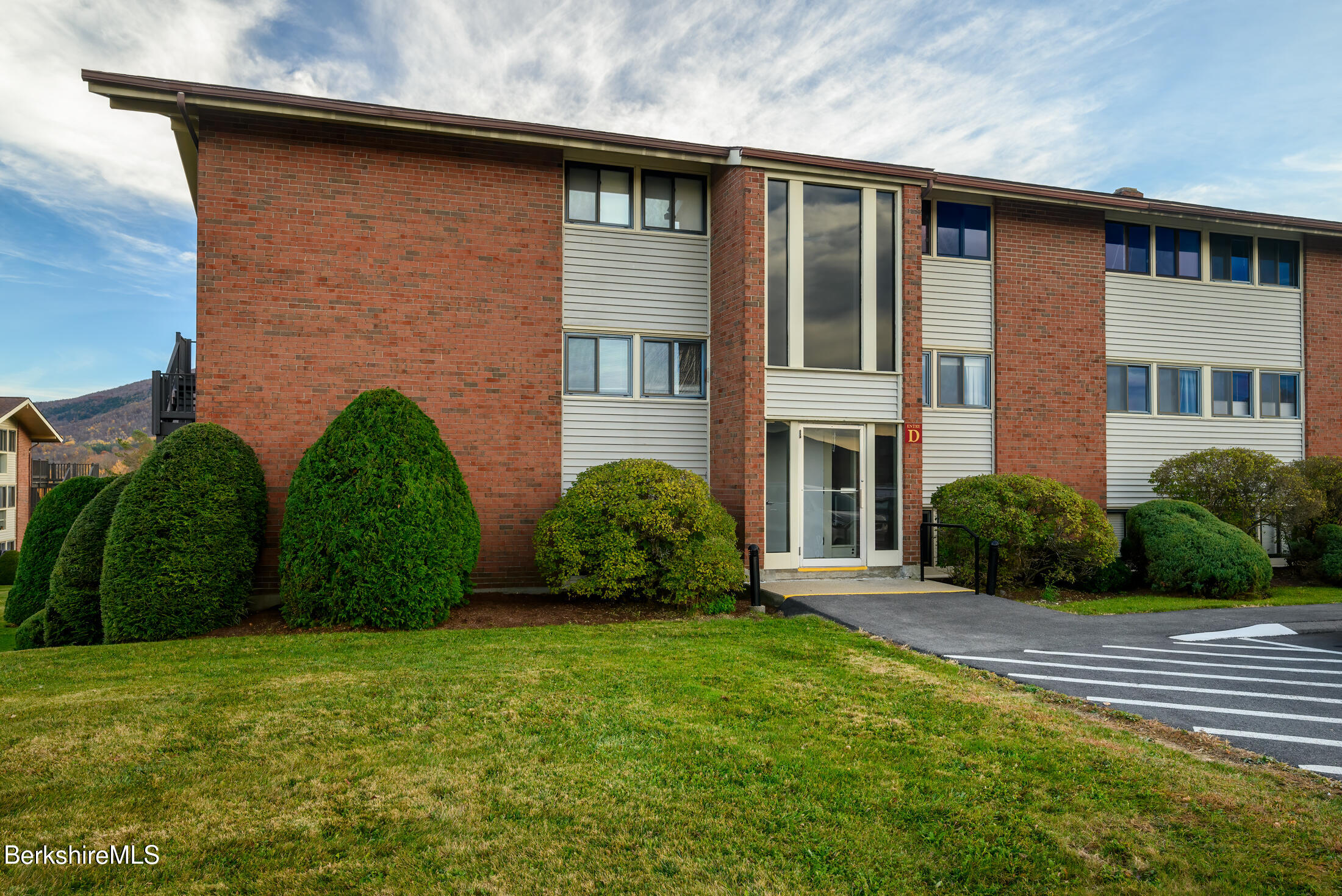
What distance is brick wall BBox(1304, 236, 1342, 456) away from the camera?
15.7 m

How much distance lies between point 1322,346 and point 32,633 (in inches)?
950

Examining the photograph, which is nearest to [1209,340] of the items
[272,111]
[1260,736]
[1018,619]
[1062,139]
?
[1062,139]

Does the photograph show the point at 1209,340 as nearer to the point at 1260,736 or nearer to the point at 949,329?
the point at 949,329

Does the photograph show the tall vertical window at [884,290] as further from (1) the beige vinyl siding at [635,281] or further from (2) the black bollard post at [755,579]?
(2) the black bollard post at [755,579]

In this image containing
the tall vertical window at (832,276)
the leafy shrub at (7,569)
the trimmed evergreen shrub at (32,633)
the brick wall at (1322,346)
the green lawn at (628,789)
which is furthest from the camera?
the leafy shrub at (7,569)

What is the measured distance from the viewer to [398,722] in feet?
16.0

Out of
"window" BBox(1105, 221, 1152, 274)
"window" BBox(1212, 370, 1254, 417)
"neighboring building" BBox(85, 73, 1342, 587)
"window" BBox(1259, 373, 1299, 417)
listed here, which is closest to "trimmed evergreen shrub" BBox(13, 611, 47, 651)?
"neighboring building" BBox(85, 73, 1342, 587)

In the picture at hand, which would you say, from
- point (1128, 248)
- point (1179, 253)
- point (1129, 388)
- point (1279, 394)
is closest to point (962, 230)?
point (1128, 248)

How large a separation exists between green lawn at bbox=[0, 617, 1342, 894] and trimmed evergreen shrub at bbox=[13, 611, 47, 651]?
12.1 ft

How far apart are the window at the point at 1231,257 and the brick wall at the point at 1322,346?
151 cm

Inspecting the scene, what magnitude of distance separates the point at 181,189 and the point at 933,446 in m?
15.0

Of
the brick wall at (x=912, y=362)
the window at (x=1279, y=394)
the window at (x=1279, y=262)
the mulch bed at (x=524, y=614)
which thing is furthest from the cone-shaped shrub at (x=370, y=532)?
the window at (x=1279, y=262)

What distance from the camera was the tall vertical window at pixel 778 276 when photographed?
37.4ft

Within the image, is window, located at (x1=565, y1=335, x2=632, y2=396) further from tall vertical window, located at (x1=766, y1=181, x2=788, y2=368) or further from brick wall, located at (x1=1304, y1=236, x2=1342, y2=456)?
brick wall, located at (x1=1304, y1=236, x2=1342, y2=456)
